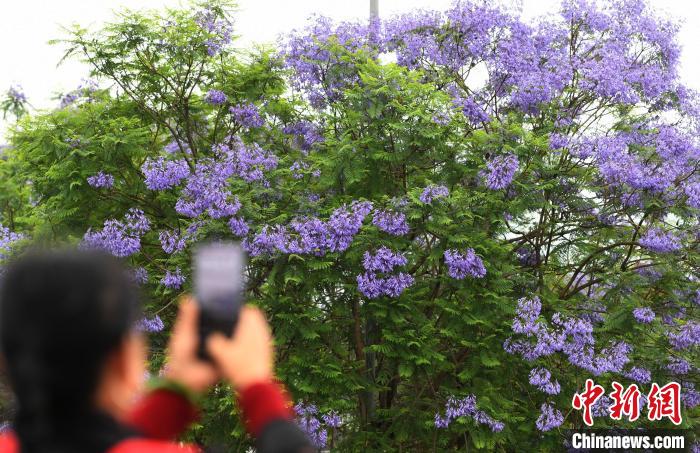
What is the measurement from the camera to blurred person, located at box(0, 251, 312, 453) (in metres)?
1.40

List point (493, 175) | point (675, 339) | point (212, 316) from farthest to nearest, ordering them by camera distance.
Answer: point (675, 339) < point (493, 175) < point (212, 316)

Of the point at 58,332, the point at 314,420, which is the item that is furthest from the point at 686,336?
the point at 58,332

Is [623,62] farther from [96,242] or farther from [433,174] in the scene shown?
[96,242]

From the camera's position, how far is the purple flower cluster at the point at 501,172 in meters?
9.08

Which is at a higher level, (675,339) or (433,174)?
(433,174)

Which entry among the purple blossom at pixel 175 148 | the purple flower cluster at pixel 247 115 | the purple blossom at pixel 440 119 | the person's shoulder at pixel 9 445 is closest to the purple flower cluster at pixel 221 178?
the purple flower cluster at pixel 247 115

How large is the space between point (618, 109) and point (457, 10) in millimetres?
2243

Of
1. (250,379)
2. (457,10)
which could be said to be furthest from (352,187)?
(250,379)

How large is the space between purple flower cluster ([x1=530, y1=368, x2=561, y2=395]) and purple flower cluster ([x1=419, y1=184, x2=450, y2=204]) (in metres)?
2.00

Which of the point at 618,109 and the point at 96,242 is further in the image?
the point at 618,109

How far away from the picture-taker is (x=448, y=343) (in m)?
9.84

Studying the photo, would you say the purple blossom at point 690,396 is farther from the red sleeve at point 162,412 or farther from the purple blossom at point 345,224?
the red sleeve at point 162,412

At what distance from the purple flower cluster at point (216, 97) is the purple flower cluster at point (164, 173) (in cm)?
92

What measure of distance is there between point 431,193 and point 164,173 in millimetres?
2730
